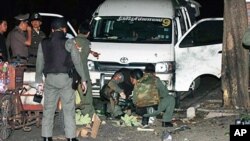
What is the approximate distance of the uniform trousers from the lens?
25.6 feet

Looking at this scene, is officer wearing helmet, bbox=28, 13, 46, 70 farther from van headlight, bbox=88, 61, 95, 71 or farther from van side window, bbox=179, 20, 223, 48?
van side window, bbox=179, 20, 223, 48

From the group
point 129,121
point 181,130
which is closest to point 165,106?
point 181,130

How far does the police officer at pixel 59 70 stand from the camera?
25.5ft

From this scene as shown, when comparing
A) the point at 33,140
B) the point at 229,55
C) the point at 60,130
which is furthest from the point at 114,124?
the point at 229,55

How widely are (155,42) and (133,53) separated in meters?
0.62

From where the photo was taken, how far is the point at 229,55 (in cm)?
1018

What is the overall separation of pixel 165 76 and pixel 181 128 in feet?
5.94

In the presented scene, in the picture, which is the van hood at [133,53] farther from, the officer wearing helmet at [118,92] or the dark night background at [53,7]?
the dark night background at [53,7]

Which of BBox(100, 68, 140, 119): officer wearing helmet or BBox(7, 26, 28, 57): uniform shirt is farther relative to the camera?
BBox(7, 26, 28, 57): uniform shirt

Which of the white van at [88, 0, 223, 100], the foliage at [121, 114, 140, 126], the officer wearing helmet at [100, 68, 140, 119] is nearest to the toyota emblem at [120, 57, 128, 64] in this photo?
the white van at [88, 0, 223, 100]

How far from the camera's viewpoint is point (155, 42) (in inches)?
435

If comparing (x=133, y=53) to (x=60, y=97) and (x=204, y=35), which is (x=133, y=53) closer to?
(x=204, y=35)

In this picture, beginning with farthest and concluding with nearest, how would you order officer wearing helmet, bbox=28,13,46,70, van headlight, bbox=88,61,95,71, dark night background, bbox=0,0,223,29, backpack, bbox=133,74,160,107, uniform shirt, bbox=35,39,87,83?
dark night background, bbox=0,0,223,29 < van headlight, bbox=88,61,95,71 < officer wearing helmet, bbox=28,13,46,70 < backpack, bbox=133,74,160,107 < uniform shirt, bbox=35,39,87,83

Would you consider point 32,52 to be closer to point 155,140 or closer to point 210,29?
point 155,140
